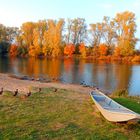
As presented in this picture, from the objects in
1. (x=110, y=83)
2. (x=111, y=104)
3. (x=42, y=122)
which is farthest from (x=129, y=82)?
(x=42, y=122)

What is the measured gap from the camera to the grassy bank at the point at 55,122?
9.70 meters

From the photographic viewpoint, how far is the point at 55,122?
432 inches

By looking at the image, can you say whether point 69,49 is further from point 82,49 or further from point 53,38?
point 53,38

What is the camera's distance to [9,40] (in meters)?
101

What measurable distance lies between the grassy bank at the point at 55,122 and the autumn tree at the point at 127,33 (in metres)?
67.5

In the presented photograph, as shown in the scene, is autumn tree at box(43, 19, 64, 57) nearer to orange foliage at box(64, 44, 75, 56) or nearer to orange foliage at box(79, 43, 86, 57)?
orange foliage at box(64, 44, 75, 56)

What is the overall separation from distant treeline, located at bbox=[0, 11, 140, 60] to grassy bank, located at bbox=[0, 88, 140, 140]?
68.3 metres

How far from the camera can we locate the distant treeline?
8028 cm

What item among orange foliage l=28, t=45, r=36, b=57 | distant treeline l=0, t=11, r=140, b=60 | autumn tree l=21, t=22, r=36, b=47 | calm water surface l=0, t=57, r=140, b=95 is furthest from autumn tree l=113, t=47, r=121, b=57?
autumn tree l=21, t=22, r=36, b=47

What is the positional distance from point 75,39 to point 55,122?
85.1 m

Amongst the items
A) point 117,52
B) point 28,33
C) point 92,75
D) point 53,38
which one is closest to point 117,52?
point 117,52

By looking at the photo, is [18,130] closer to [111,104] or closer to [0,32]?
[111,104]

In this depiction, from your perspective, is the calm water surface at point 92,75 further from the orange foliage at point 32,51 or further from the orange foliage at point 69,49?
the orange foliage at point 32,51

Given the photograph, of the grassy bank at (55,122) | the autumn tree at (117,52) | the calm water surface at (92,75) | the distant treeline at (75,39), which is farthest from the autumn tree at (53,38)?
the grassy bank at (55,122)
